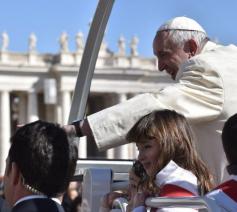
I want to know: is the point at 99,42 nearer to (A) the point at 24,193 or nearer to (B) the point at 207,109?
(B) the point at 207,109

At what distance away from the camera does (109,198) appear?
2.35 metres

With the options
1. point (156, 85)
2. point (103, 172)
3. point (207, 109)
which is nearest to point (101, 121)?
point (103, 172)

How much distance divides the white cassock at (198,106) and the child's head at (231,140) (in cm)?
58

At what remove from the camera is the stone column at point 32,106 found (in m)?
51.3

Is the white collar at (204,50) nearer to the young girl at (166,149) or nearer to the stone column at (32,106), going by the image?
the young girl at (166,149)

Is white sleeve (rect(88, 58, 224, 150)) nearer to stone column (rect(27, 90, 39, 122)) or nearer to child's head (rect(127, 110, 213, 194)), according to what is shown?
child's head (rect(127, 110, 213, 194))

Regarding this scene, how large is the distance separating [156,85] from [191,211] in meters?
48.8

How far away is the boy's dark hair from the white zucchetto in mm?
994

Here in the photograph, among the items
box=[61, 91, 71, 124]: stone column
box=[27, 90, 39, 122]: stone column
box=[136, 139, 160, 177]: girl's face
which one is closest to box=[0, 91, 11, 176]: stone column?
box=[27, 90, 39, 122]: stone column

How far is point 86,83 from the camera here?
3.25 metres

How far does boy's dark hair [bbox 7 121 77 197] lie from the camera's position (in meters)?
1.80

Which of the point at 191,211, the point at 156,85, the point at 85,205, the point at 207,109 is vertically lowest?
the point at 156,85

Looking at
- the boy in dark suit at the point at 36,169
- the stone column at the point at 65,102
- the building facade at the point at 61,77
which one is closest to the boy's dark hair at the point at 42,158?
the boy in dark suit at the point at 36,169

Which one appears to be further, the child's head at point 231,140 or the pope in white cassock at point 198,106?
the pope in white cassock at point 198,106
